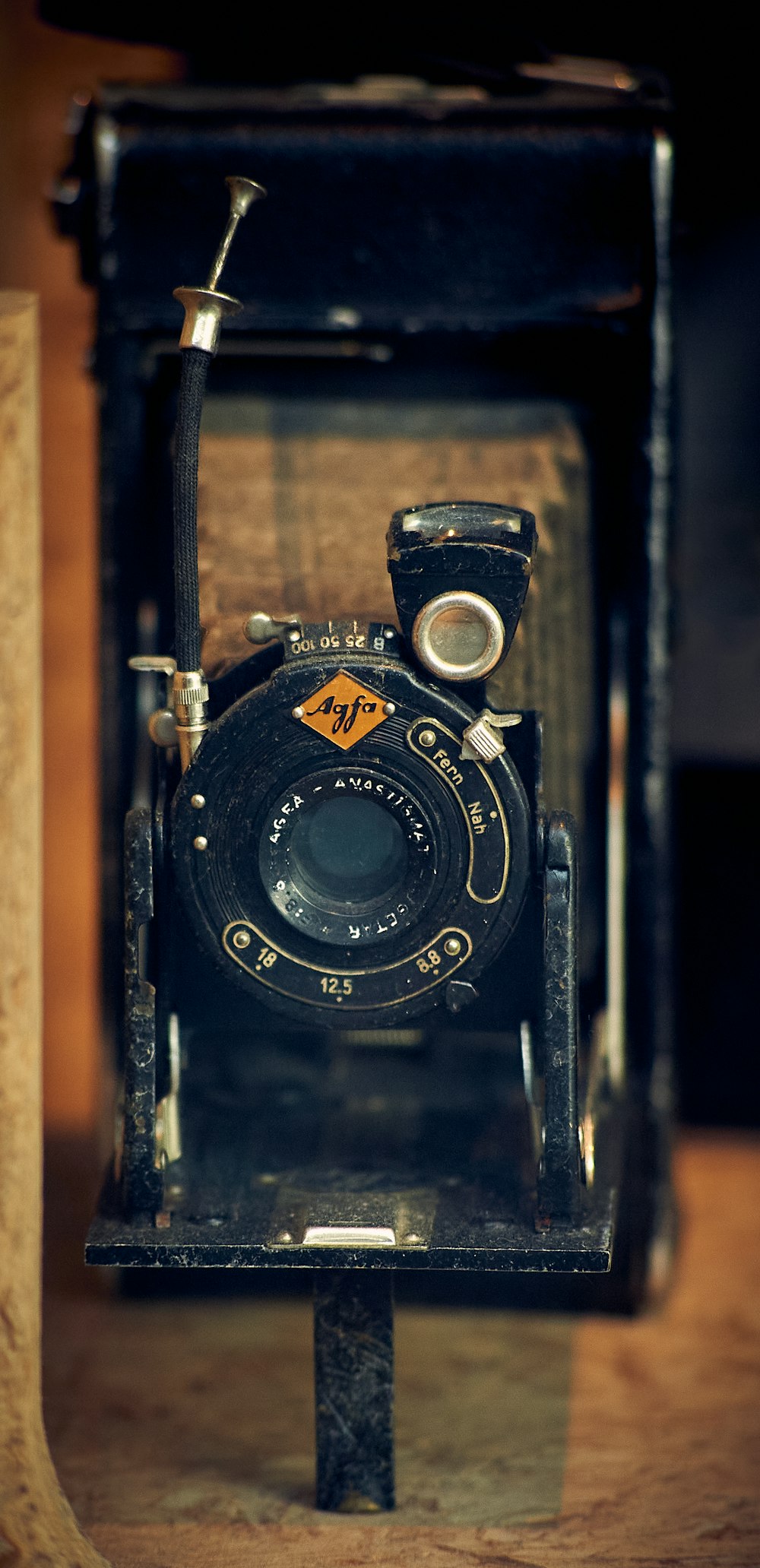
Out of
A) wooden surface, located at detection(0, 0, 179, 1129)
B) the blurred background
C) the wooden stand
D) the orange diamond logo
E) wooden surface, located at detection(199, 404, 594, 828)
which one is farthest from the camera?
wooden surface, located at detection(0, 0, 179, 1129)

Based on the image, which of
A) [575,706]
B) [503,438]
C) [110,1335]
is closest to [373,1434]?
[110,1335]

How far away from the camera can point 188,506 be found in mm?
2141

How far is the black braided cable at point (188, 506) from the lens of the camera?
2135mm

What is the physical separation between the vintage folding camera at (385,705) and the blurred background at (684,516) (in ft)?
1.60

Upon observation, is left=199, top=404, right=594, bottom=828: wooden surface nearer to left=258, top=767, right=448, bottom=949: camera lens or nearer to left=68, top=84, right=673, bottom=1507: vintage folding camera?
left=68, top=84, right=673, bottom=1507: vintage folding camera

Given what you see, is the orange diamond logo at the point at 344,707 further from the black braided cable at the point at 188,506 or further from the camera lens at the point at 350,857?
the black braided cable at the point at 188,506

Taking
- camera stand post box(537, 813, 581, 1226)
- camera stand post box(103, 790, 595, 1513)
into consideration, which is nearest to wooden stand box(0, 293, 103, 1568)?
camera stand post box(103, 790, 595, 1513)

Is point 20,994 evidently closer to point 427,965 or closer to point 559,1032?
point 427,965

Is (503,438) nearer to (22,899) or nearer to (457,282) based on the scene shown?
(457,282)

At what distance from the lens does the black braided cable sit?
213cm

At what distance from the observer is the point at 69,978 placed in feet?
12.3

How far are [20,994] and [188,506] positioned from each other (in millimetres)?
604

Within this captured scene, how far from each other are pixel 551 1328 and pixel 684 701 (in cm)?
121

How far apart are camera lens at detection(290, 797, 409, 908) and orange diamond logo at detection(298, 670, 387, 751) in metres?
0.13
